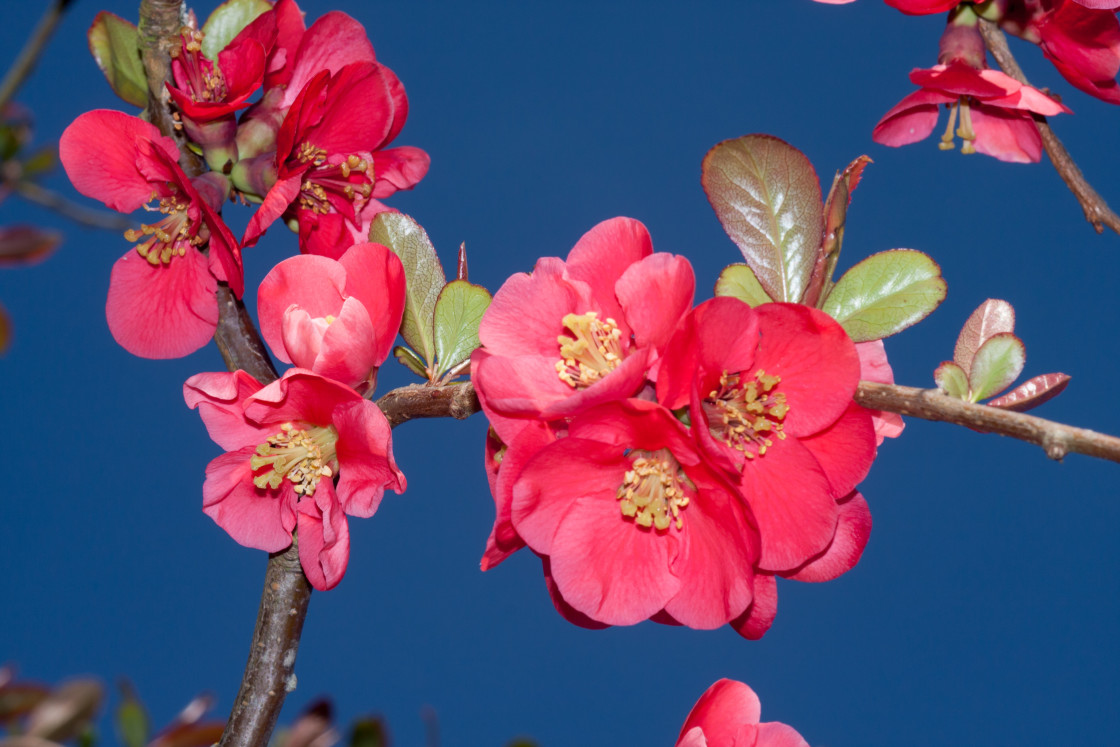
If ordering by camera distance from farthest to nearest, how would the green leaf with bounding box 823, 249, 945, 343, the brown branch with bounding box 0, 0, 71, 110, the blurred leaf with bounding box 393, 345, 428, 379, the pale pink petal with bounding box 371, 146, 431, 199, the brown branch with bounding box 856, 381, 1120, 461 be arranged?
the pale pink petal with bounding box 371, 146, 431, 199
the blurred leaf with bounding box 393, 345, 428, 379
the green leaf with bounding box 823, 249, 945, 343
the brown branch with bounding box 856, 381, 1120, 461
the brown branch with bounding box 0, 0, 71, 110

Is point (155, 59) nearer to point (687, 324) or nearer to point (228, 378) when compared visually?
point (228, 378)

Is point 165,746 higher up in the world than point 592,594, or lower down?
higher up

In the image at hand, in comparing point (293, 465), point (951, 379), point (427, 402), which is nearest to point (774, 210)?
point (951, 379)

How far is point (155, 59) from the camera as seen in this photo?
0.73m

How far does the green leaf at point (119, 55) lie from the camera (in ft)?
2.37

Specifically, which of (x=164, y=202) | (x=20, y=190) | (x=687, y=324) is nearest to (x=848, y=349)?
(x=687, y=324)

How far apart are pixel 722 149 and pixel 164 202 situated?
0.45 m

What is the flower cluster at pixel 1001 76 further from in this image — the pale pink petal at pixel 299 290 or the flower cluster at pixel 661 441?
the pale pink petal at pixel 299 290

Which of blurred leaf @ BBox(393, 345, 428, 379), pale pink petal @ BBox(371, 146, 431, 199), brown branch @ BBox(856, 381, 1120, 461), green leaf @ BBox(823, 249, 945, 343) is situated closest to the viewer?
brown branch @ BBox(856, 381, 1120, 461)

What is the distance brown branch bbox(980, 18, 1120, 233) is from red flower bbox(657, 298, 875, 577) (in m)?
0.28

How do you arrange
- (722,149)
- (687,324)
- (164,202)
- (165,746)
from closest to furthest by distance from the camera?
1. (165,746)
2. (687,324)
3. (722,149)
4. (164,202)

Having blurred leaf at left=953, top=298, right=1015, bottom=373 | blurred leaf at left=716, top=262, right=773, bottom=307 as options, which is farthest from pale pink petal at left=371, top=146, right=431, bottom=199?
blurred leaf at left=953, top=298, right=1015, bottom=373

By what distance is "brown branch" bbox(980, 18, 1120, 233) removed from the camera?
0.65 metres

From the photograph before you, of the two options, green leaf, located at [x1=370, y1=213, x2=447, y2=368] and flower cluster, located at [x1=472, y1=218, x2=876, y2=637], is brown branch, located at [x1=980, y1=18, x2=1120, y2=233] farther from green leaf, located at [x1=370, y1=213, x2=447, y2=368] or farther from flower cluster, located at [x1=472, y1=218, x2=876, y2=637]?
green leaf, located at [x1=370, y1=213, x2=447, y2=368]
